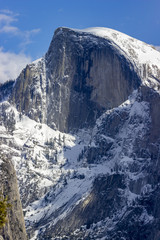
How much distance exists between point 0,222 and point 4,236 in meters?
28.2

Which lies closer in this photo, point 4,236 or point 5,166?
point 4,236

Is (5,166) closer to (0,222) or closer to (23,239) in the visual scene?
(23,239)

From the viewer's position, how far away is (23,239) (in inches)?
5896

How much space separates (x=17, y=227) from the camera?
5748 inches

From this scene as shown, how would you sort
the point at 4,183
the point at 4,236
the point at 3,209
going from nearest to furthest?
1. the point at 3,209
2. the point at 4,236
3. the point at 4,183

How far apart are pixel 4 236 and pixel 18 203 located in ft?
55.3

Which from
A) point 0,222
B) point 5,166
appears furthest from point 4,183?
point 0,222

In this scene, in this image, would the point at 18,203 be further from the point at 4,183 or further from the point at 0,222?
the point at 0,222

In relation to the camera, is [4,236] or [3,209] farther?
[4,236]

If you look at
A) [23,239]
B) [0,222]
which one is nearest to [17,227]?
[23,239]

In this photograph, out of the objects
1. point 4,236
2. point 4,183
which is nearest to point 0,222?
point 4,236

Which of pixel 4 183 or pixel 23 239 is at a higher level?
pixel 4 183

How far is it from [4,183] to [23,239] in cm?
1191

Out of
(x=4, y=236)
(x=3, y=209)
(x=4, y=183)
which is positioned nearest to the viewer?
(x=3, y=209)
